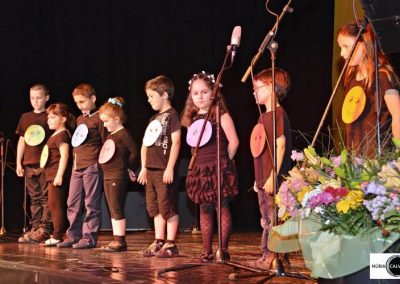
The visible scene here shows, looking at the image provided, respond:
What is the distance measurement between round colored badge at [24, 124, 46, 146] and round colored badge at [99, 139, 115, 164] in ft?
3.58

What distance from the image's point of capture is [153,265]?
427 cm

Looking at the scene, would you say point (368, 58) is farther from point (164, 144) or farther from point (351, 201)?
point (164, 144)

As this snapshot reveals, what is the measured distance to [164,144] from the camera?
187 inches

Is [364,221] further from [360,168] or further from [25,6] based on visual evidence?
[25,6]

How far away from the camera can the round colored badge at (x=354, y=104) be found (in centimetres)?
335

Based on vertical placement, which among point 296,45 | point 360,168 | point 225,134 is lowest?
point 360,168

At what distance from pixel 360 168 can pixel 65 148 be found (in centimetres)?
405

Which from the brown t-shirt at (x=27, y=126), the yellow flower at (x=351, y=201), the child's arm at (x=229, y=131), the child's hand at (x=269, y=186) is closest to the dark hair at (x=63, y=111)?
the brown t-shirt at (x=27, y=126)

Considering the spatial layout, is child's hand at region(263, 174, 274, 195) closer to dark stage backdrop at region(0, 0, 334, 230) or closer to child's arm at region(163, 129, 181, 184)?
child's arm at region(163, 129, 181, 184)

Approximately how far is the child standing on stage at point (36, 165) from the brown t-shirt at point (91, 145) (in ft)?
2.40

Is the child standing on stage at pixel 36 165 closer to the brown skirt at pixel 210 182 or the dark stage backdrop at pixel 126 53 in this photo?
the dark stage backdrop at pixel 126 53

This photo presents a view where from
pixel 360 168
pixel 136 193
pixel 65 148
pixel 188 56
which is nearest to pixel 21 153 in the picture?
pixel 65 148

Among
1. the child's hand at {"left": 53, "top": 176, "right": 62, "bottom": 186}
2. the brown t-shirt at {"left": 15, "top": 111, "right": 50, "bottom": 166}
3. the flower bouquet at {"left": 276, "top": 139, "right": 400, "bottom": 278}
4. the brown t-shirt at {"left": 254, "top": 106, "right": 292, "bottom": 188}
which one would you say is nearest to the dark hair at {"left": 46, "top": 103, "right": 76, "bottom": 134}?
the brown t-shirt at {"left": 15, "top": 111, "right": 50, "bottom": 166}

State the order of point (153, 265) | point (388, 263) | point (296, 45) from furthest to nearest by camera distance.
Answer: point (296, 45) → point (153, 265) → point (388, 263)
